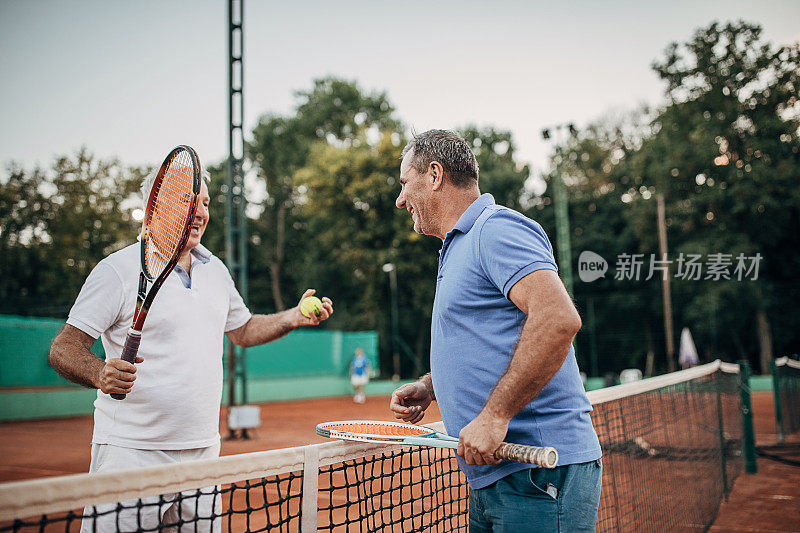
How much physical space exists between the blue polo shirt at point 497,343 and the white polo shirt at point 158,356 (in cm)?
103

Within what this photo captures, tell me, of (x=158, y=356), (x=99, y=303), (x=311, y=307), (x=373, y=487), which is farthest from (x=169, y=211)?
(x=373, y=487)

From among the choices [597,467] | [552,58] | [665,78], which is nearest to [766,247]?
[665,78]

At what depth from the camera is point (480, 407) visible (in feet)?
6.33

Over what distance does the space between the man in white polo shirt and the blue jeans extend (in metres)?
1.10

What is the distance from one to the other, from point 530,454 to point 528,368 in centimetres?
22

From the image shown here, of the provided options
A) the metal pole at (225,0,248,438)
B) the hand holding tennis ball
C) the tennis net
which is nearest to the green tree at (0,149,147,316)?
the metal pole at (225,0,248,438)

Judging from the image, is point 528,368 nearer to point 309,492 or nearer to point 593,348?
point 309,492

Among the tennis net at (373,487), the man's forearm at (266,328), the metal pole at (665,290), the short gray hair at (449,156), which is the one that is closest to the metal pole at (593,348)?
the metal pole at (665,290)

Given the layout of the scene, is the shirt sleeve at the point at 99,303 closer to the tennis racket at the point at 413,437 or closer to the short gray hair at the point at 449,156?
the tennis racket at the point at 413,437

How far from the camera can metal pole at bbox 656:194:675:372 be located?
88.5 feet

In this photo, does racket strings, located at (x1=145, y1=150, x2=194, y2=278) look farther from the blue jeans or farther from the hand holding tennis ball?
the blue jeans

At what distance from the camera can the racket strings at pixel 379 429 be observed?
7.60ft

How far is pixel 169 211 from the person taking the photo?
2510mm

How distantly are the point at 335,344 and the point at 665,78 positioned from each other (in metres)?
21.6
